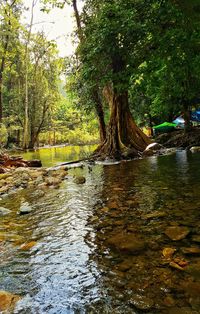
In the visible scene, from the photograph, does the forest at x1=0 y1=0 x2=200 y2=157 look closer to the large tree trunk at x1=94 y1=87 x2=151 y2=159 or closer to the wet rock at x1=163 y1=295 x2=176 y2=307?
the large tree trunk at x1=94 y1=87 x2=151 y2=159

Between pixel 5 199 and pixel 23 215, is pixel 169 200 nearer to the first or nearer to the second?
pixel 23 215

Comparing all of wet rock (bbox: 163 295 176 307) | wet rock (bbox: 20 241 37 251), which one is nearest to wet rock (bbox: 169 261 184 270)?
wet rock (bbox: 163 295 176 307)

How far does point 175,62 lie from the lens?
1043 centimetres

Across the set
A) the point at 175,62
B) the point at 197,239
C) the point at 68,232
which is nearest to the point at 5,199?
the point at 68,232

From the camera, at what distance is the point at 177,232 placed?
414 cm

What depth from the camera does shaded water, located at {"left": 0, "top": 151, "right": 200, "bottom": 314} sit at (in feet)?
8.71

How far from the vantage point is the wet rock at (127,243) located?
372 centimetres

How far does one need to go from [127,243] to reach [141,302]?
1355mm

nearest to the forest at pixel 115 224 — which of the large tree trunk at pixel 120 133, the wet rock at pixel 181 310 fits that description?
the wet rock at pixel 181 310

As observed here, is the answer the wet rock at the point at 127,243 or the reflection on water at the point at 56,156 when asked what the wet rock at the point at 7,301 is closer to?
the wet rock at the point at 127,243

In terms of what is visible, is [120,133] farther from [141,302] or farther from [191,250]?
[141,302]

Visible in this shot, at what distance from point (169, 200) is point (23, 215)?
284cm

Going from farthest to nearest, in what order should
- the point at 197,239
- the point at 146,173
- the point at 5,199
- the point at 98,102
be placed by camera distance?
1. the point at 98,102
2. the point at 146,173
3. the point at 5,199
4. the point at 197,239

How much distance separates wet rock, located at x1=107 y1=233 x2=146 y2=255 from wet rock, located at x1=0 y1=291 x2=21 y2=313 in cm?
143
